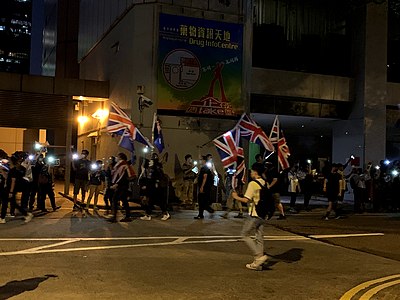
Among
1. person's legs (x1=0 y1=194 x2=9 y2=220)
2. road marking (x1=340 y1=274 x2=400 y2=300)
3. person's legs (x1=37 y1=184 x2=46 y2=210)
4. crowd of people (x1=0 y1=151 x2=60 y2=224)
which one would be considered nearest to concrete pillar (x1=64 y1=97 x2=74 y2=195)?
crowd of people (x1=0 y1=151 x2=60 y2=224)

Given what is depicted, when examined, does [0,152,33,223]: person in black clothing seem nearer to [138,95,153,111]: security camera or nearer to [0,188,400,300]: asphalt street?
[0,188,400,300]: asphalt street

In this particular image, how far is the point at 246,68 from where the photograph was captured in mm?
19547

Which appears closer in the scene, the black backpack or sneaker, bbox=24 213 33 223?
the black backpack

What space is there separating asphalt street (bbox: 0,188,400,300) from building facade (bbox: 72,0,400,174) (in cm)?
601

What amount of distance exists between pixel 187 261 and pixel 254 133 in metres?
8.50

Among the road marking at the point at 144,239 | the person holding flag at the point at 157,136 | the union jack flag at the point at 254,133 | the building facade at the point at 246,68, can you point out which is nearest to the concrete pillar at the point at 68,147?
the building facade at the point at 246,68

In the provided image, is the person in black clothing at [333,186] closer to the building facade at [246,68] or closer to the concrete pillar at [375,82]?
the building facade at [246,68]

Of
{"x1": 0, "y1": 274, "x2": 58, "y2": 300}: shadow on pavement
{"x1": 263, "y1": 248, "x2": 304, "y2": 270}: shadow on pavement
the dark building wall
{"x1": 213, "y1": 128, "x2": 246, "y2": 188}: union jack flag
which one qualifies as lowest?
{"x1": 263, "y1": 248, "x2": 304, "y2": 270}: shadow on pavement

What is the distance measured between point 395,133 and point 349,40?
5556 millimetres

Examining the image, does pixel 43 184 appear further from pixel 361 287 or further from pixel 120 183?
pixel 361 287

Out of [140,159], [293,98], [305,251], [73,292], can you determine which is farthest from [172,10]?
[73,292]

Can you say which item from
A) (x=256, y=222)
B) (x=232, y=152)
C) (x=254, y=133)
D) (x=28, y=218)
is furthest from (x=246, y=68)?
(x=256, y=222)

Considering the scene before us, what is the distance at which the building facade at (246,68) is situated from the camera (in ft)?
60.2

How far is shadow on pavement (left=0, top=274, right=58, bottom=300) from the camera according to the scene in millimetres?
6285
